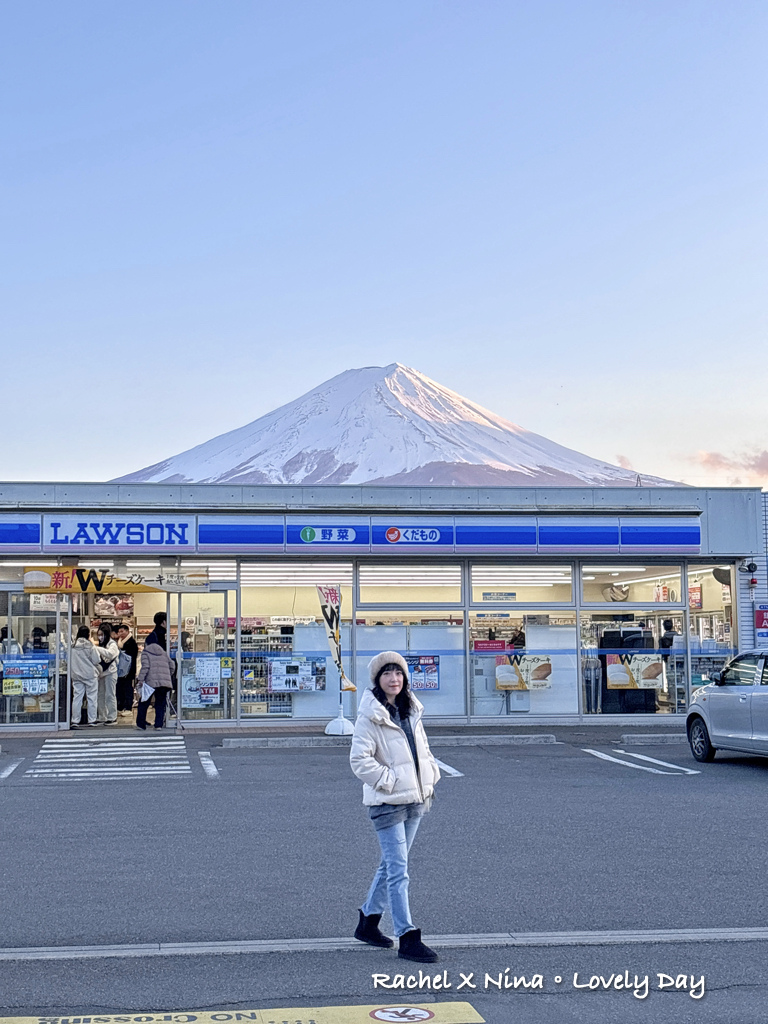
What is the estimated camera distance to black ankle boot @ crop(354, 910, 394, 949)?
6590 millimetres

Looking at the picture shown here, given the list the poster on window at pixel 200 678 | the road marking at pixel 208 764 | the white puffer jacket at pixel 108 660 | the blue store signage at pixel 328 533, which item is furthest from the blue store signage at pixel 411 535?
the road marking at pixel 208 764

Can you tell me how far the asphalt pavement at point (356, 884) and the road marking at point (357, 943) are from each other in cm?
5

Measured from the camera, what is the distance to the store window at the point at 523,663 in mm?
23250

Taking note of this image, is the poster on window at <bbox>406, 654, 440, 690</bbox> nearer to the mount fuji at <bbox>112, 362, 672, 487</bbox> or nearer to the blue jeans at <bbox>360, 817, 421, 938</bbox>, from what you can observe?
the blue jeans at <bbox>360, 817, 421, 938</bbox>

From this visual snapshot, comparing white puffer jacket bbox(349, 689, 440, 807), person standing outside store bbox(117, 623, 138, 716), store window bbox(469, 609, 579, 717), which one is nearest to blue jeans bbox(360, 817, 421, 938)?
white puffer jacket bbox(349, 689, 440, 807)

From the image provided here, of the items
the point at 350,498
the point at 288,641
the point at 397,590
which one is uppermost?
the point at 350,498

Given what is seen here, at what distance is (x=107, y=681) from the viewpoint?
880 inches

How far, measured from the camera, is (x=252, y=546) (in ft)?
72.8

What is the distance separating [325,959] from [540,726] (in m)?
16.8

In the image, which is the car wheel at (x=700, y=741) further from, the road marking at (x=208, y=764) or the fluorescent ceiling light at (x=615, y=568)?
the fluorescent ceiling light at (x=615, y=568)

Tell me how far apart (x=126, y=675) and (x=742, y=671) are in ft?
41.0

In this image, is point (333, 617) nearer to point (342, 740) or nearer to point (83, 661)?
point (342, 740)

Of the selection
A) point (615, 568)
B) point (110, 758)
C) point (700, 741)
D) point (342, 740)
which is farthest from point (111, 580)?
point (700, 741)

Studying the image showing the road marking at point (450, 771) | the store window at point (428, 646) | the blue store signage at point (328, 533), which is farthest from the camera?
the store window at point (428, 646)
